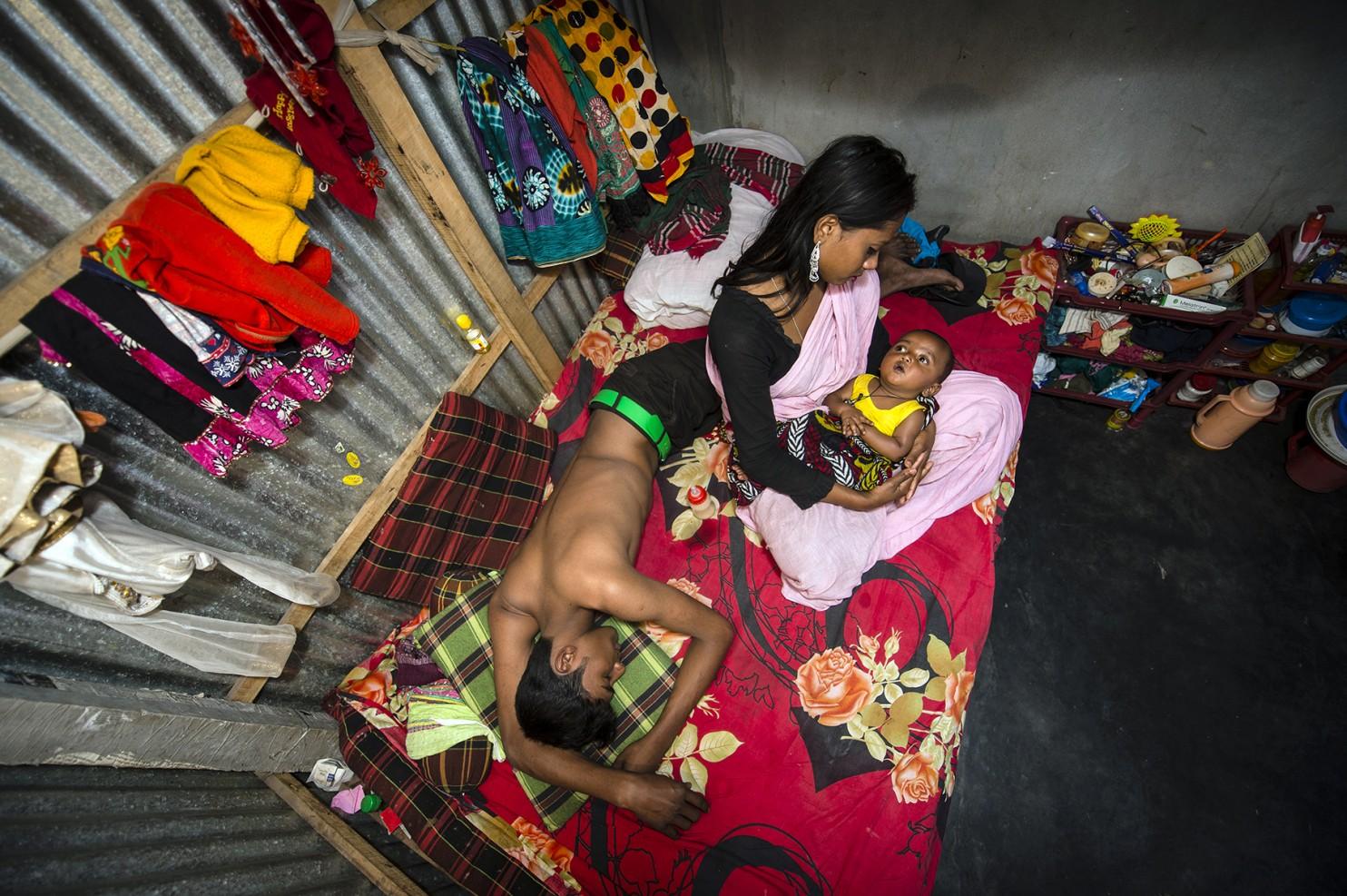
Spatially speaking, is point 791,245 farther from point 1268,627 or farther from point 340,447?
point 1268,627

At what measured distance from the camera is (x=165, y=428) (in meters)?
1.37

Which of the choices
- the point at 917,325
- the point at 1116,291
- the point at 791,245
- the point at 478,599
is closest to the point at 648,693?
the point at 478,599

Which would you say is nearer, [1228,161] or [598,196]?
Result: [1228,161]

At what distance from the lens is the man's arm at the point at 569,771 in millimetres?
1823

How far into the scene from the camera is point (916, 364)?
2.25 metres

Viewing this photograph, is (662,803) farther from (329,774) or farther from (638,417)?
(638,417)

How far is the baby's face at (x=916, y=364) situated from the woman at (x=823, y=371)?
18 cm

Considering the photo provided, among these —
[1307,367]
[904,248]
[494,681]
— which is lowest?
[494,681]

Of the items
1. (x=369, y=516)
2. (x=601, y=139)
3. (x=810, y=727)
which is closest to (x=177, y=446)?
(x=369, y=516)

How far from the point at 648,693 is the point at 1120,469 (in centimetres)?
291

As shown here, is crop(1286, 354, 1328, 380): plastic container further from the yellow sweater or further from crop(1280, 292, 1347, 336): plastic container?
the yellow sweater

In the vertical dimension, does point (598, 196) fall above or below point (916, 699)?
above

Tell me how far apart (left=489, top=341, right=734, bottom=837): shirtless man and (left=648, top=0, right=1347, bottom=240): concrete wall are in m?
2.19

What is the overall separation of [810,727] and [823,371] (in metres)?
1.36
